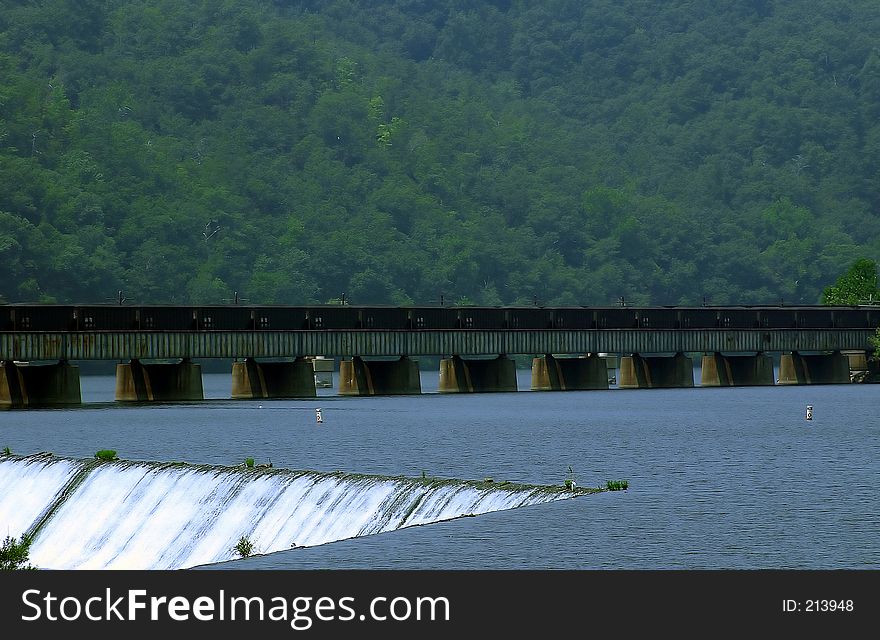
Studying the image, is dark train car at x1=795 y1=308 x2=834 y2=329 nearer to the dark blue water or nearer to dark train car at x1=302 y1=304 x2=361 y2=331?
the dark blue water

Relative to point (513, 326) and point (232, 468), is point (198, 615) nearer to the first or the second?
point (232, 468)

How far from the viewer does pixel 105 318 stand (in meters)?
132

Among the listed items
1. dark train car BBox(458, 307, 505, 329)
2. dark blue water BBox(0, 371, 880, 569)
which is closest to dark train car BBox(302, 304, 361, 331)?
dark blue water BBox(0, 371, 880, 569)

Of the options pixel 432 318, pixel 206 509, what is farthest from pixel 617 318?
pixel 206 509

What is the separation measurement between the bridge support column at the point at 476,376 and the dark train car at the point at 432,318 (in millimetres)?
2925

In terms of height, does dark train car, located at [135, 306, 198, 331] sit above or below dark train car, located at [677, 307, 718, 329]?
above

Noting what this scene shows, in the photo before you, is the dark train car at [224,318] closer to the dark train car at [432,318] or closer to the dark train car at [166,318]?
the dark train car at [166,318]

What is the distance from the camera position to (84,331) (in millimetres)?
130000

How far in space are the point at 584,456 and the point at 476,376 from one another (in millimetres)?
72093

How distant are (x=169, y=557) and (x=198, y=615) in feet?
72.9

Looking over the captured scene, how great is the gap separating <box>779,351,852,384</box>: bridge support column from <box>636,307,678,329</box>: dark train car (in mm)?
13340

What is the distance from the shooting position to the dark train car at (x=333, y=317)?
146 m

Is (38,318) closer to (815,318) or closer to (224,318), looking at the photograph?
(224,318)

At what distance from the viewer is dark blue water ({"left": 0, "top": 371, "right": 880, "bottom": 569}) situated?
161ft
